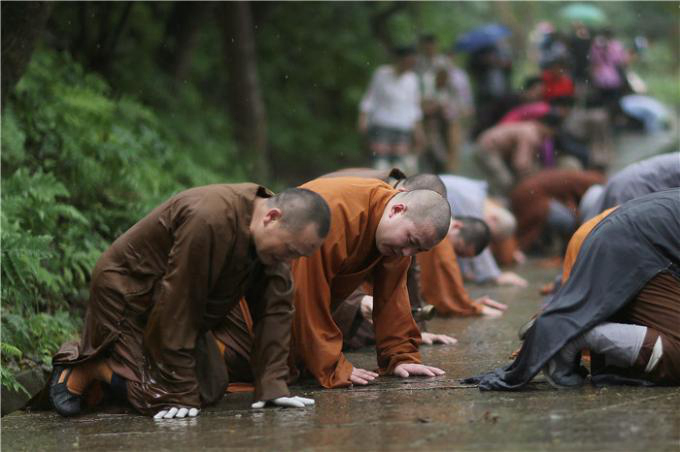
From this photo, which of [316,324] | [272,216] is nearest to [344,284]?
[316,324]

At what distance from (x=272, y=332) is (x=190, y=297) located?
434 millimetres

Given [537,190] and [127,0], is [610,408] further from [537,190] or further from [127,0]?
[127,0]

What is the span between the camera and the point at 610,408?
4.70 m

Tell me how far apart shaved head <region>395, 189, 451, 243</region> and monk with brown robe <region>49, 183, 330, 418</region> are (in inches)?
26.9

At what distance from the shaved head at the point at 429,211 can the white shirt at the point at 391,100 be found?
28.2ft

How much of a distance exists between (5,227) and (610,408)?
4.03m

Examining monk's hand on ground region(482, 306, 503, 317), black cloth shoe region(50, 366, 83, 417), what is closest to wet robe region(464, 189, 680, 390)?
black cloth shoe region(50, 366, 83, 417)

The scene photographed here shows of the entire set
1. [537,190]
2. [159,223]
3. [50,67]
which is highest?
[50,67]

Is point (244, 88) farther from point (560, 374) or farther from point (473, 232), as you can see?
point (560, 374)

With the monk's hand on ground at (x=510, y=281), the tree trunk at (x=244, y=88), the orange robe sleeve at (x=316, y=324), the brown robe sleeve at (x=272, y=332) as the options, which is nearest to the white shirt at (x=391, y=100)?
the tree trunk at (x=244, y=88)

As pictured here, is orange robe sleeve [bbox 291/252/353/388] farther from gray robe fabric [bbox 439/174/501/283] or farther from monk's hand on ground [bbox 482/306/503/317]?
gray robe fabric [bbox 439/174/501/283]

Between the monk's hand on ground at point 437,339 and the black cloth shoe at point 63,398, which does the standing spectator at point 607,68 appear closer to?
the monk's hand on ground at point 437,339

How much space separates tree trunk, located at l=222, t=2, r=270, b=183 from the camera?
1295 cm

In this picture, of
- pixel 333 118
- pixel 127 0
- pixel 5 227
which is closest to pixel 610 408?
pixel 5 227
